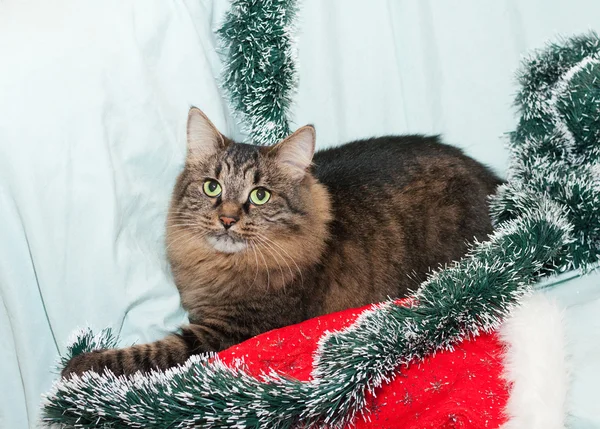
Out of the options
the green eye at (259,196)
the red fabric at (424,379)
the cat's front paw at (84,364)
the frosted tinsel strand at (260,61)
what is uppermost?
the frosted tinsel strand at (260,61)

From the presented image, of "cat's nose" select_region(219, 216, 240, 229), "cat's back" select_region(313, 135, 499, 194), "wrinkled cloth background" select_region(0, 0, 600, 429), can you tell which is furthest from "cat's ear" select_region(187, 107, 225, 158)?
"cat's back" select_region(313, 135, 499, 194)

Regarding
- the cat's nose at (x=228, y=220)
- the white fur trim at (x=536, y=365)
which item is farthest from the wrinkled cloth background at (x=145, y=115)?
the cat's nose at (x=228, y=220)

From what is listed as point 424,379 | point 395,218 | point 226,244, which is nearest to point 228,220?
point 226,244

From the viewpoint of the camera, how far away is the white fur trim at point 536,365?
109cm

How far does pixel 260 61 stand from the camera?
6.38 feet

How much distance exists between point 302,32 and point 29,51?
2.98 feet

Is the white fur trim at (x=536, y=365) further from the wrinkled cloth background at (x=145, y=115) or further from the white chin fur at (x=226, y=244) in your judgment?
the white chin fur at (x=226, y=244)

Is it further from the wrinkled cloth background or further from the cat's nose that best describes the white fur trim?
the cat's nose

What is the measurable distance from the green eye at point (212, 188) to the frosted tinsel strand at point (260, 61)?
38cm

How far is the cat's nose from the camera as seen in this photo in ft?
5.10

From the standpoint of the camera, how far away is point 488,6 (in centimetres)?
Answer: 213

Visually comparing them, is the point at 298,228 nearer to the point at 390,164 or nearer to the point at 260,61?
the point at 390,164

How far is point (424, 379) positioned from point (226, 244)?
0.62m

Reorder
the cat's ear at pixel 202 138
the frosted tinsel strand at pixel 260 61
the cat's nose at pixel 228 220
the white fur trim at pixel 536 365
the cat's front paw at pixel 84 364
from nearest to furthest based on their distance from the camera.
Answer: the white fur trim at pixel 536 365 < the cat's front paw at pixel 84 364 < the cat's nose at pixel 228 220 < the cat's ear at pixel 202 138 < the frosted tinsel strand at pixel 260 61
